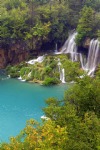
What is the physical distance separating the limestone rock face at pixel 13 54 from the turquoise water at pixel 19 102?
4016mm

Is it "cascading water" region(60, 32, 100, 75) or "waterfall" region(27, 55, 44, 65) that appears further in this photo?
"waterfall" region(27, 55, 44, 65)

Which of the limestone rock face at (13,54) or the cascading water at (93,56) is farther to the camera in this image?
the limestone rock face at (13,54)

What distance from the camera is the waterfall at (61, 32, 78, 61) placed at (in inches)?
1212

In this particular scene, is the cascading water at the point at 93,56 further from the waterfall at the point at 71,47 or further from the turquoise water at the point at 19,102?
the turquoise water at the point at 19,102

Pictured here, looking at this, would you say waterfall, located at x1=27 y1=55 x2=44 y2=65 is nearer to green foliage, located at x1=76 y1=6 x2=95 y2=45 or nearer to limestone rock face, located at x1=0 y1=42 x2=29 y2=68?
limestone rock face, located at x1=0 y1=42 x2=29 y2=68

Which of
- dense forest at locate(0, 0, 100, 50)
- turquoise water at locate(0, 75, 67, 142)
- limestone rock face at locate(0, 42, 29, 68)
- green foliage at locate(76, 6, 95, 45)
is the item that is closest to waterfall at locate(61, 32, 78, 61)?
dense forest at locate(0, 0, 100, 50)

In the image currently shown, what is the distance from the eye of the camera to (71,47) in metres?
31.9

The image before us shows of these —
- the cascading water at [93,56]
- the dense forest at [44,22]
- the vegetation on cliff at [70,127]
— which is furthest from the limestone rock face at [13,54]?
the vegetation on cliff at [70,127]

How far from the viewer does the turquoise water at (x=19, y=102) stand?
18.7 m

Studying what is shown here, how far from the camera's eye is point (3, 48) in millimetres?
32312

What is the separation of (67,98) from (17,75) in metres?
15.2

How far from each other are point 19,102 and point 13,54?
1056 cm

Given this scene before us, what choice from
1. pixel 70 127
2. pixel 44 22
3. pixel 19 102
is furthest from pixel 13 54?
pixel 70 127

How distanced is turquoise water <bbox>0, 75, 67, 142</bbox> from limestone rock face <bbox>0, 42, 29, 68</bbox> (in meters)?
4.02
